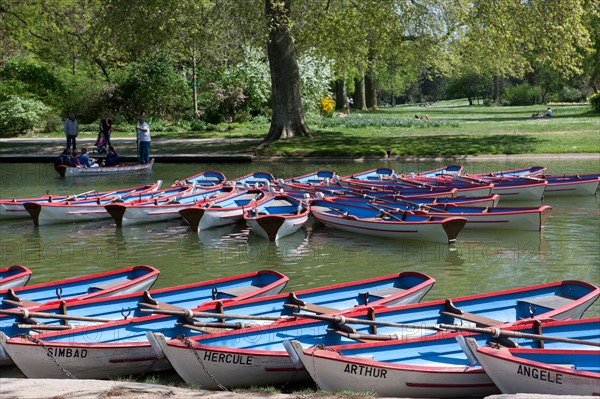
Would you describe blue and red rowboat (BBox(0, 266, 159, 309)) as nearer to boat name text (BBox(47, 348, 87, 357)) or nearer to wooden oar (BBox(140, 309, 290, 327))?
boat name text (BBox(47, 348, 87, 357))

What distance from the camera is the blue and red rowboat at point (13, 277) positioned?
12.3 meters

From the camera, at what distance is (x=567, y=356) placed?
8.27 m

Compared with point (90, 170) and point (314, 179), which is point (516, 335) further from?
point (90, 170)

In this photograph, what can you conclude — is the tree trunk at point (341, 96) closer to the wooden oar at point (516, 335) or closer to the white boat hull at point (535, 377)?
the wooden oar at point (516, 335)

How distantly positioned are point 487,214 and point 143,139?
578 inches

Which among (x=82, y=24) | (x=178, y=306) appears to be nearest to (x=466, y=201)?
(x=178, y=306)

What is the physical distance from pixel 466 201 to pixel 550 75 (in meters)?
58.9

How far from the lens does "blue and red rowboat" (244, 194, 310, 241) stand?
1750cm

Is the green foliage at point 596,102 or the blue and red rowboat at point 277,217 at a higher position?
the green foliage at point 596,102

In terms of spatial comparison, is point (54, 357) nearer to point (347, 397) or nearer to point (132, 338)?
point (132, 338)

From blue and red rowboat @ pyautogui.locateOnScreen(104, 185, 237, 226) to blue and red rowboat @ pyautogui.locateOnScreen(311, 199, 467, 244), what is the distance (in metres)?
3.02

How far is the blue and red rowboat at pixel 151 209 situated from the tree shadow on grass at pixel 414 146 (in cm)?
1066

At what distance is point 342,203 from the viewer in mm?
19328

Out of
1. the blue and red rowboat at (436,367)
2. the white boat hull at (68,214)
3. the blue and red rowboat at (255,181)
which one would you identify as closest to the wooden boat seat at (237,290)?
the blue and red rowboat at (436,367)
